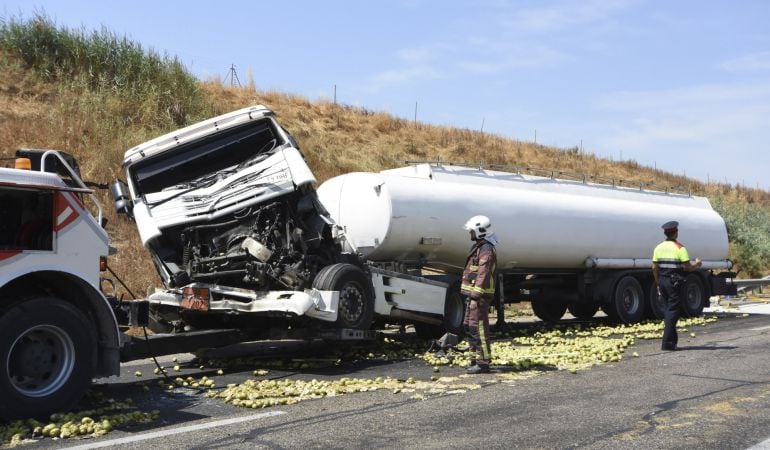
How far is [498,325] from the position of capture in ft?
44.5

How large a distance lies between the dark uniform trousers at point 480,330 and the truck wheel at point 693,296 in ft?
31.8

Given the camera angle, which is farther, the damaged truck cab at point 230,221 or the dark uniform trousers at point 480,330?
the damaged truck cab at point 230,221

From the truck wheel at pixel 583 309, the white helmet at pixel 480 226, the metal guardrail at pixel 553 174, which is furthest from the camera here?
the truck wheel at pixel 583 309

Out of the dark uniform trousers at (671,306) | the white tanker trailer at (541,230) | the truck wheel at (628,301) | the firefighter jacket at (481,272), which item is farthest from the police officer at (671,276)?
the truck wheel at (628,301)

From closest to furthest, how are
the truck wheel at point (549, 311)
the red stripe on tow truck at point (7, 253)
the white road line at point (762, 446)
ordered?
1. the white road line at point (762, 446)
2. the red stripe on tow truck at point (7, 253)
3. the truck wheel at point (549, 311)

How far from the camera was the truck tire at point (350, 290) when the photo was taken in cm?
905

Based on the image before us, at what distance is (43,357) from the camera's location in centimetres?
589

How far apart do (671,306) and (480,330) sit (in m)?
3.58

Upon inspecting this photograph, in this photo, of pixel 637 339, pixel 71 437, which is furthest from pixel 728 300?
pixel 71 437

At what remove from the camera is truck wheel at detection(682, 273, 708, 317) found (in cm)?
1678

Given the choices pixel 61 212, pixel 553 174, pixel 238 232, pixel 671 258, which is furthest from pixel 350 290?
pixel 553 174

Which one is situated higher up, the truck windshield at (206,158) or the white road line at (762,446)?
the truck windshield at (206,158)

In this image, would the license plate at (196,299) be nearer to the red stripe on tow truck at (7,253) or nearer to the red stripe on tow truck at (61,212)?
the red stripe on tow truck at (61,212)

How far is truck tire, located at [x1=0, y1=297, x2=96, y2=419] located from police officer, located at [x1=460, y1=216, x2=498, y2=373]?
163 inches
